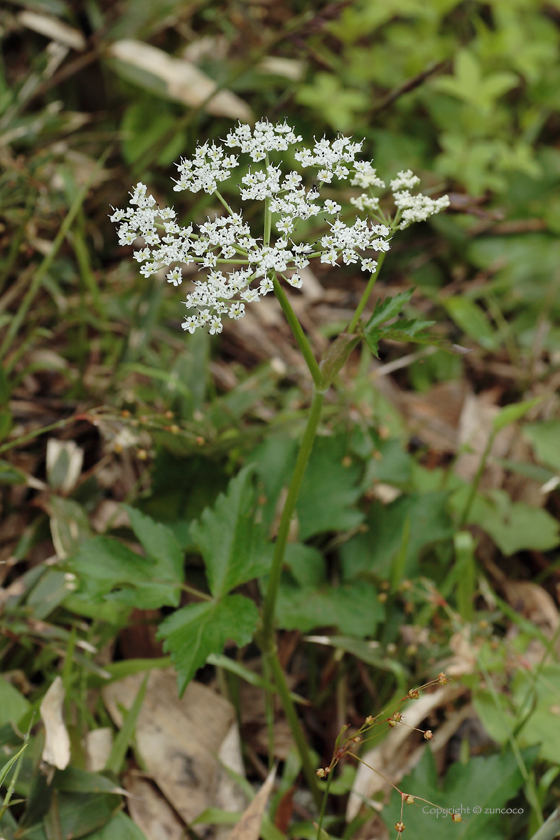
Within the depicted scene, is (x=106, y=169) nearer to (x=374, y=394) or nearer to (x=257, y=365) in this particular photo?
(x=257, y=365)

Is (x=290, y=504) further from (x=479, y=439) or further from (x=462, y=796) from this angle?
(x=479, y=439)

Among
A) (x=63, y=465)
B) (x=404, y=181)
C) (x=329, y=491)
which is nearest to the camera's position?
(x=404, y=181)

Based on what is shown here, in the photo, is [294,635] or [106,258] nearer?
[294,635]

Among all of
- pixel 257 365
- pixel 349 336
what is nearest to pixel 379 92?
pixel 257 365

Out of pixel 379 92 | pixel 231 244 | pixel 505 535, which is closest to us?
pixel 231 244

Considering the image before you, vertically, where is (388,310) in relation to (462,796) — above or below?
above

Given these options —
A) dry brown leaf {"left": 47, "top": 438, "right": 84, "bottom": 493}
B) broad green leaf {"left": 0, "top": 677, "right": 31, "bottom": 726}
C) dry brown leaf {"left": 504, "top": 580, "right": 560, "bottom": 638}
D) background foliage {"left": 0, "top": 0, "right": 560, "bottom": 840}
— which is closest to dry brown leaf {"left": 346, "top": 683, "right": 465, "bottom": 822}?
background foliage {"left": 0, "top": 0, "right": 560, "bottom": 840}

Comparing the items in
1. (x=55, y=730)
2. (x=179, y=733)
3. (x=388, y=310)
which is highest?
(x=388, y=310)

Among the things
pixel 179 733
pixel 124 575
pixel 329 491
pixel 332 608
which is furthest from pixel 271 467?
pixel 179 733
